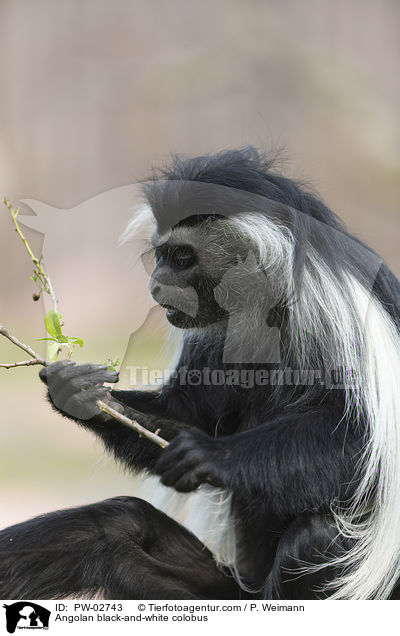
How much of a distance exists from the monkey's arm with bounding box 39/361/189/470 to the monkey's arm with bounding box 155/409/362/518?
0.17 meters

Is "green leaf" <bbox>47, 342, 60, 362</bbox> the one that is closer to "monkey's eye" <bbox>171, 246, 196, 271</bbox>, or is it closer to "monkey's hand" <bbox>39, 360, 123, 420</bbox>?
"monkey's hand" <bbox>39, 360, 123, 420</bbox>

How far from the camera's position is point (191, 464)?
3.66 feet

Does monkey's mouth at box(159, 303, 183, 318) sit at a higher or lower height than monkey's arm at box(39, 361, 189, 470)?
higher

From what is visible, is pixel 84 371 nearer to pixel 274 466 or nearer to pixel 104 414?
pixel 104 414

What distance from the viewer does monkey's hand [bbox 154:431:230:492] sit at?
3.66 feet

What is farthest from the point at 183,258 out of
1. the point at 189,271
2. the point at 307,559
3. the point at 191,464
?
the point at 307,559

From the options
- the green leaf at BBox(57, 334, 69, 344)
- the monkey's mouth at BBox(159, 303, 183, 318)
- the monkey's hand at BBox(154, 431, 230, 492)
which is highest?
the monkey's mouth at BBox(159, 303, 183, 318)

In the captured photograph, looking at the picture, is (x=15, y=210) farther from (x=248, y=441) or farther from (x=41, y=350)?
(x=248, y=441)

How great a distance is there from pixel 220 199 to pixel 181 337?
37 centimetres

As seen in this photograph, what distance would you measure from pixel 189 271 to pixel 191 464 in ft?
1.18

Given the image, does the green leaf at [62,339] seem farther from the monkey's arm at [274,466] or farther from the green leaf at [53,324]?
the monkey's arm at [274,466]
